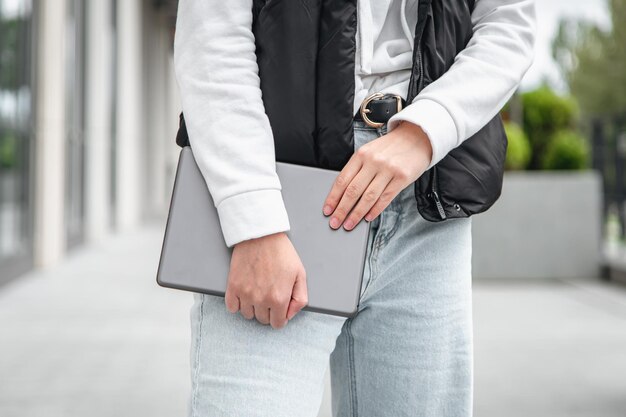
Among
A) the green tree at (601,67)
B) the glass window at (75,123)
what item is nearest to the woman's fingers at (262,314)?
the glass window at (75,123)

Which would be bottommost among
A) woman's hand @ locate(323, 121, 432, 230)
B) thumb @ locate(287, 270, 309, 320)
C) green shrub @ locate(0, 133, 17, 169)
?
green shrub @ locate(0, 133, 17, 169)

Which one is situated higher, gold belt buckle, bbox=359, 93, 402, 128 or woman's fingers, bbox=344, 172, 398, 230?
gold belt buckle, bbox=359, 93, 402, 128

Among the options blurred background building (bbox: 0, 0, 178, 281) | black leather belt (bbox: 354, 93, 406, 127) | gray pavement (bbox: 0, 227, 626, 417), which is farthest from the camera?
blurred background building (bbox: 0, 0, 178, 281)

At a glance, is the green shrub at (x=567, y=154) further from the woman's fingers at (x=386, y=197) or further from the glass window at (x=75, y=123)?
the woman's fingers at (x=386, y=197)

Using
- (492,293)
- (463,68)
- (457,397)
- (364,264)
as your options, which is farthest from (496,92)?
(492,293)

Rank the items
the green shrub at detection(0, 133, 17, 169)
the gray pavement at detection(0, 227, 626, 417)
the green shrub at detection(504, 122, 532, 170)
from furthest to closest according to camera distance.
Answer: the green shrub at detection(504, 122, 532, 170)
the green shrub at detection(0, 133, 17, 169)
the gray pavement at detection(0, 227, 626, 417)

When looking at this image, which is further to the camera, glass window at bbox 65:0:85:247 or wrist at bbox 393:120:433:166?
glass window at bbox 65:0:85:247

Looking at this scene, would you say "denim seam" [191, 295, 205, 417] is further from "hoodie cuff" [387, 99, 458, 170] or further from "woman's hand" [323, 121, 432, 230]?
"hoodie cuff" [387, 99, 458, 170]

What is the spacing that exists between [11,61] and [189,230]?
585 centimetres

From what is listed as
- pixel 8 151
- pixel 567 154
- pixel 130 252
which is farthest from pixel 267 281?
pixel 130 252

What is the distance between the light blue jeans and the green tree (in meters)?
29.9

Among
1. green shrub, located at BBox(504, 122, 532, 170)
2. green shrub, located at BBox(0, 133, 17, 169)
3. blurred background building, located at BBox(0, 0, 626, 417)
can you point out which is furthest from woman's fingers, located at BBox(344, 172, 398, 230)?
green shrub, located at BBox(504, 122, 532, 170)

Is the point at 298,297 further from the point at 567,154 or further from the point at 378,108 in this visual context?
the point at 567,154

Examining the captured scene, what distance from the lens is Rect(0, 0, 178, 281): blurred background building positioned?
6.22 m
